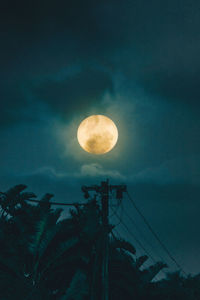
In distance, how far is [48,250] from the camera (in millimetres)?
16109

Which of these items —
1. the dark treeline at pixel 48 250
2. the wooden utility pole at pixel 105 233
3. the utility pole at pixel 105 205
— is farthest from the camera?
the dark treeline at pixel 48 250

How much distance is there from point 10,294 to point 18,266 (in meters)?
1.37

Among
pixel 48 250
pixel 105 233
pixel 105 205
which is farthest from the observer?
pixel 48 250

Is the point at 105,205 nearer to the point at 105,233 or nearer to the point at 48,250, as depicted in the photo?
the point at 105,233

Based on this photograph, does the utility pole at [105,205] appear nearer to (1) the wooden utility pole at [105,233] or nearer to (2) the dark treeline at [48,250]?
(1) the wooden utility pole at [105,233]

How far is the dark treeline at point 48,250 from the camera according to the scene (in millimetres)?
15352

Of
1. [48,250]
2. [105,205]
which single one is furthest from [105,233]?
[48,250]

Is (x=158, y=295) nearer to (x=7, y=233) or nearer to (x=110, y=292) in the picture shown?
(x=110, y=292)

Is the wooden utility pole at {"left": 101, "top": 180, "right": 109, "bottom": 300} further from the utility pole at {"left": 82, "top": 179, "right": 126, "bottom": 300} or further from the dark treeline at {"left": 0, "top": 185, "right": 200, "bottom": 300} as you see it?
the dark treeline at {"left": 0, "top": 185, "right": 200, "bottom": 300}

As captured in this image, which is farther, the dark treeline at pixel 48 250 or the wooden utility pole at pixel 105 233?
the dark treeline at pixel 48 250

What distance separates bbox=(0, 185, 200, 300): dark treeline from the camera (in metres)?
15.4

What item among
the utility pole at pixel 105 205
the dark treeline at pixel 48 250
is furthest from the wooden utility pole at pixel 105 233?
the dark treeline at pixel 48 250

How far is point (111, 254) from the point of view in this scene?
1736 cm

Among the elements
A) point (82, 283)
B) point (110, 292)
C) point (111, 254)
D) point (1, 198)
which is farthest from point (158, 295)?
point (1, 198)
